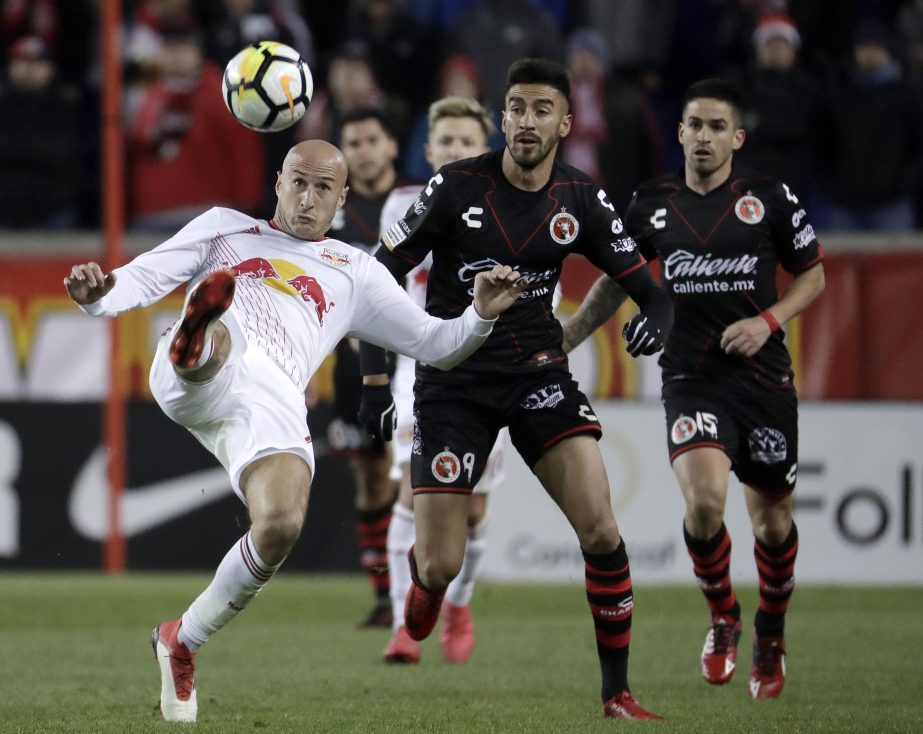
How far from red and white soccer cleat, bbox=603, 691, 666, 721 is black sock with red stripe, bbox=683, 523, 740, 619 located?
105cm

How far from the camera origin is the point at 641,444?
11.7 m

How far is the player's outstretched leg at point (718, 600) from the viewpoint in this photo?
7.14 m

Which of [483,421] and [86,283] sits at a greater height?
[86,283]

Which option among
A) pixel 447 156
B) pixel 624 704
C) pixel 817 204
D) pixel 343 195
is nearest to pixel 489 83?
pixel 817 204

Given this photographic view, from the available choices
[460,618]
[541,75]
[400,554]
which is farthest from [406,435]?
[541,75]

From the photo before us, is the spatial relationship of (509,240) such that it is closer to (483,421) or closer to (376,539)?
(483,421)

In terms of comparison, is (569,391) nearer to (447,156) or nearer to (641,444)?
(447,156)

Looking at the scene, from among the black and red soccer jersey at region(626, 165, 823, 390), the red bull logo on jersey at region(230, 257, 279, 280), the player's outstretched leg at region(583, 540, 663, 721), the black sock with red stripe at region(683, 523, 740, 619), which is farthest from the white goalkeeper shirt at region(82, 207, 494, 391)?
the black sock with red stripe at region(683, 523, 740, 619)

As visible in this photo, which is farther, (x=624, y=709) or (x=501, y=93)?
(x=501, y=93)

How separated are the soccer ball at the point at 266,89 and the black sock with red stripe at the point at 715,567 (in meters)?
2.40

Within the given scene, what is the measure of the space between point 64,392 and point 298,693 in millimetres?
5873

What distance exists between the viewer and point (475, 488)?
811cm

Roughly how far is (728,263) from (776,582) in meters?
1.38

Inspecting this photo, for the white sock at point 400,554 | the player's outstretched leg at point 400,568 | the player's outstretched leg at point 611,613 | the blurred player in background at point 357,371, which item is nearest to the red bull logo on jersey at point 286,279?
the player's outstretched leg at point 611,613
